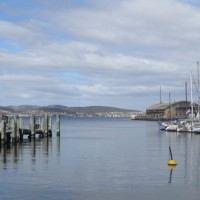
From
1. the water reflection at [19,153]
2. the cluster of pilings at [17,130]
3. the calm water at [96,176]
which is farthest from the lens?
the cluster of pilings at [17,130]

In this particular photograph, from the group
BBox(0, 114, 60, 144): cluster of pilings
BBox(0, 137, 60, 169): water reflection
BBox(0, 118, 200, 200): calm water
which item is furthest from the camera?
BBox(0, 114, 60, 144): cluster of pilings

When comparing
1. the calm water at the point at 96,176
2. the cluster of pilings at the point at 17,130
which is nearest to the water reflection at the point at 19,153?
the calm water at the point at 96,176

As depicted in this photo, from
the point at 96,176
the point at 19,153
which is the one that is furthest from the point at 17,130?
the point at 96,176

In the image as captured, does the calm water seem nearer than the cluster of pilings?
Yes

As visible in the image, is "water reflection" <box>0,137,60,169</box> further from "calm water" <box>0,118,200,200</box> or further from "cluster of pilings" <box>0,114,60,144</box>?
"cluster of pilings" <box>0,114,60,144</box>

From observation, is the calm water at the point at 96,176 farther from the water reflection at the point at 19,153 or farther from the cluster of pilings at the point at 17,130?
the cluster of pilings at the point at 17,130

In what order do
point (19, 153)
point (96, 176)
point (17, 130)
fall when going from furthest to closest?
point (17, 130) → point (19, 153) → point (96, 176)

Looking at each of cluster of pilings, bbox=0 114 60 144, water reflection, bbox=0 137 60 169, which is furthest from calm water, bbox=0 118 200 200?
cluster of pilings, bbox=0 114 60 144

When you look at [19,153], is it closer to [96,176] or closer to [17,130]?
[17,130]

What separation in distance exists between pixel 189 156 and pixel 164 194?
25.7 m

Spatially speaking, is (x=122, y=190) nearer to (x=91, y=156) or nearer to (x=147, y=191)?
(x=147, y=191)

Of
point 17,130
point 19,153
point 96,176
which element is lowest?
point 96,176

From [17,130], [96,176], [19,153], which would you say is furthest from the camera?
[17,130]

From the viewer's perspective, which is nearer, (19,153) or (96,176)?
(96,176)
